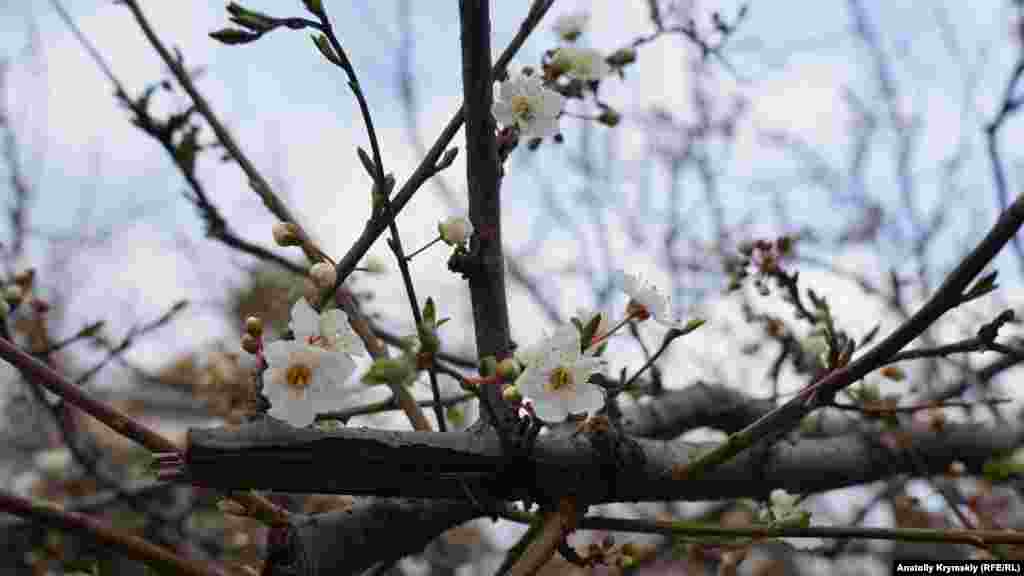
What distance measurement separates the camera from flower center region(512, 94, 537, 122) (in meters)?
1.49

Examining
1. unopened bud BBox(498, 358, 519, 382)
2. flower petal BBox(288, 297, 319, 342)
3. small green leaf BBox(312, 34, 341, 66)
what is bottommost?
unopened bud BBox(498, 358, 519, 382)

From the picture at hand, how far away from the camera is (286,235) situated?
1.32 m

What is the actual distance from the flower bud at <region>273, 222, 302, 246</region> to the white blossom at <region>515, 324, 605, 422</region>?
0.44m

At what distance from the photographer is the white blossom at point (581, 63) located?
173cm

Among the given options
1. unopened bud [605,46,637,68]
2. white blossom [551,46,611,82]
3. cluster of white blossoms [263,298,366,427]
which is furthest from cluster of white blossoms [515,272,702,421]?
unopened bud [605,46,637,68]

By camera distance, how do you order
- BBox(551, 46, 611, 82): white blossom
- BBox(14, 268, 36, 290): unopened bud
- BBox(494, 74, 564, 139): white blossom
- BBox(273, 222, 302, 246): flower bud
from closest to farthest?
BBox(273, 222, 302, 246): flower bud → BBox(494, 74, 564, 139): white blossom → BBox(551, 46, 611, 82): white blossom → BBox(14, 268, 36, 290): unopened bud

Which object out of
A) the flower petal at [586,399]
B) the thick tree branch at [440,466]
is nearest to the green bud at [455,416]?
the thick tree branch at [440,466]

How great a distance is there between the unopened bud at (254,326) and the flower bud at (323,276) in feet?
0.37

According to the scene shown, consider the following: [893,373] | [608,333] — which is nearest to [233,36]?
[608,333]

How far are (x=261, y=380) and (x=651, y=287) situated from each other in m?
0.67

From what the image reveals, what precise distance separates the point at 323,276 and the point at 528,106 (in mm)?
512

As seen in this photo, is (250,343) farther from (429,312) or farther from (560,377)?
(560,377)

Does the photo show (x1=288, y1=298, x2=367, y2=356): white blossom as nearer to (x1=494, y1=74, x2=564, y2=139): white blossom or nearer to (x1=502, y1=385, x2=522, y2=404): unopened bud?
(x1=502, y1=385, x2=522, y2=404): unopened bud

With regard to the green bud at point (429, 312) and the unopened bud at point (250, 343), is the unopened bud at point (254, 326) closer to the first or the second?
the unopened bud at point (250, 343)
